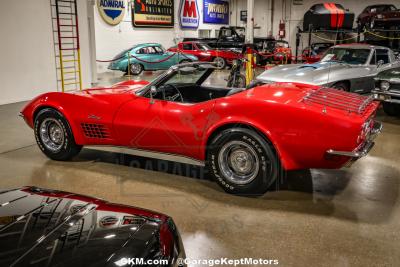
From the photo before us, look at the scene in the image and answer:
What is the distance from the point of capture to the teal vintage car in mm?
14984

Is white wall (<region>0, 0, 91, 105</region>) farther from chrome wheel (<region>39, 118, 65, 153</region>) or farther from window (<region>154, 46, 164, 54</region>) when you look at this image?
window (<region>154, 46, 164, 54</region>)

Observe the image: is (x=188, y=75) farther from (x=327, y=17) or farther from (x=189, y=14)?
(x=189, y=14)

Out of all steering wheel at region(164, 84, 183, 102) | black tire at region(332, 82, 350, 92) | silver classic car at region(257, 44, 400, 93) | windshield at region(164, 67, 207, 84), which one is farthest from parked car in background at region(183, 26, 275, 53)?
steering wheel at region(164, 84, 183, 102)

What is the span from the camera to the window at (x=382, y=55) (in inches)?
361

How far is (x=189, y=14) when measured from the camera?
2259cm

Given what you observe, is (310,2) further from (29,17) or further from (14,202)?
(14,202)

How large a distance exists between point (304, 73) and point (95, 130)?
186 inches

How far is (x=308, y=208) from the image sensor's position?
3.75 m

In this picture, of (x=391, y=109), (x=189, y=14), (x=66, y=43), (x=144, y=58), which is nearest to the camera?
(x=391, y=109)

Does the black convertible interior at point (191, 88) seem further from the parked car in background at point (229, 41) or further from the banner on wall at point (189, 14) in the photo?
the banner on wall at point (189, 14)

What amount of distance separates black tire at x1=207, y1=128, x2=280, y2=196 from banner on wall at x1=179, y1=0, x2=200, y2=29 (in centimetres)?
1909

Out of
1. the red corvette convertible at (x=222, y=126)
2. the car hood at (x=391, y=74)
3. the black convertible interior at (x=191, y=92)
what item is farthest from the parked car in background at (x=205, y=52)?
the red corvette convertible at (x=222, y=126)

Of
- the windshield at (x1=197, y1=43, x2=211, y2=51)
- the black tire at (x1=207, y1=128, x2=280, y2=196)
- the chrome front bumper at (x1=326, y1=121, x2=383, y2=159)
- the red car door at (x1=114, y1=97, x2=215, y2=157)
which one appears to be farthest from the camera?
the windshield at (x1=197, y1=43, x2=211, y2=51)

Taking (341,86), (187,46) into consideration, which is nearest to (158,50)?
(187,46)
